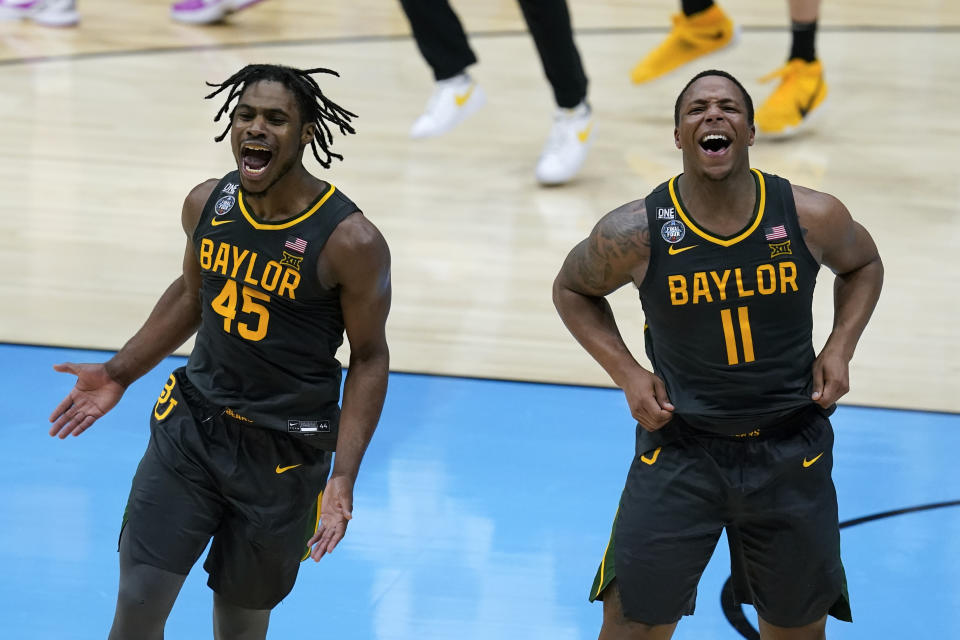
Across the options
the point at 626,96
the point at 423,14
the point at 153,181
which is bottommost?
the point at 626,96

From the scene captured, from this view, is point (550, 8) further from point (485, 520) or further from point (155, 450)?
point (155, 450)

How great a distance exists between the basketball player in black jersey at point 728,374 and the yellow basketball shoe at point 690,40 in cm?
509

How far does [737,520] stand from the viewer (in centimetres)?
320

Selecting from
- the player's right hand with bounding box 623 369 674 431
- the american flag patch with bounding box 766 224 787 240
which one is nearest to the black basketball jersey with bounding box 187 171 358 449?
the player's right hand with bounding box 623 369 674 431

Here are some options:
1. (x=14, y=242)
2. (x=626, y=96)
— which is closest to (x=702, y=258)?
(x=14, y=242)

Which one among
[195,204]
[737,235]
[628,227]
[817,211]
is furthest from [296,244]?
[817,211]

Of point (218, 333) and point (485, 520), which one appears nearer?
point (218, 333)

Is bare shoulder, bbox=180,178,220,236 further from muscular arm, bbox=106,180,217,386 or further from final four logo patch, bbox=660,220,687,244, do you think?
final four logo patch, bbox=660,220,687,244

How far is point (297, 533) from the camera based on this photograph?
333 centimetres

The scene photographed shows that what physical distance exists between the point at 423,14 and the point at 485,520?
3.20 metres

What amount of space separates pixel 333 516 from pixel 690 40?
5.63 m

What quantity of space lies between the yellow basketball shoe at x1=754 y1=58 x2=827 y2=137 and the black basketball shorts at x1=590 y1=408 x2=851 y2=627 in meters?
4.84

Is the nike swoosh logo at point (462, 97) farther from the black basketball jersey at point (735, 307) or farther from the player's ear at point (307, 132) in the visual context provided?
the black basketball jersey at point (735, 307)

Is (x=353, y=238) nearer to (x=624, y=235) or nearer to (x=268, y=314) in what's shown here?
(x=268, y=314)
